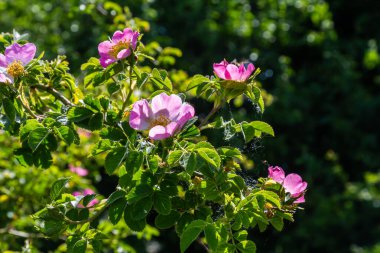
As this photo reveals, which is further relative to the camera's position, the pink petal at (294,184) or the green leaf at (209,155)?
the pink petal at (294,184)

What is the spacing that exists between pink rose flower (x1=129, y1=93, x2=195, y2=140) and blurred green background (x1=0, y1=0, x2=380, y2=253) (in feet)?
10.0

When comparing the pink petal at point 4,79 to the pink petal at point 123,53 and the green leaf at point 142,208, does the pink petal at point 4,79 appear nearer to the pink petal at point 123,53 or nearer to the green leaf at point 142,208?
the pink petal at point 123,53

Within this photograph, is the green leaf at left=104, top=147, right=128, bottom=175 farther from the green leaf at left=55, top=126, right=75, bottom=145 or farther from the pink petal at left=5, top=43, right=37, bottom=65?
the pink petal at left=5, top=43, right=37, bottom=65

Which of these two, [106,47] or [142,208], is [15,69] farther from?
[142,208]

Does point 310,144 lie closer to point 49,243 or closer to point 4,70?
point 49,243

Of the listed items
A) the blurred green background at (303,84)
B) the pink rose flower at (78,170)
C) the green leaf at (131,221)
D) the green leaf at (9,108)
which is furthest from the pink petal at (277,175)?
the blurred green background at (303,84)

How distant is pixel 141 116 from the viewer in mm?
1075

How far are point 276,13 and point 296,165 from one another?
118 centimetres

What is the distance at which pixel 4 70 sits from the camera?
1.18 meters

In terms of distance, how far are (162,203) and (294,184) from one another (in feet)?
0.78

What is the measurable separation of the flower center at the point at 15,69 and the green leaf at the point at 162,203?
0.34 metres

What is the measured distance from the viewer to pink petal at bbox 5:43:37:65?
1.20m

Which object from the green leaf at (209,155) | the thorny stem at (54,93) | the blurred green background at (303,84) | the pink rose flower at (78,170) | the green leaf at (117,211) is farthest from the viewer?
the blurred green background at (303,84)

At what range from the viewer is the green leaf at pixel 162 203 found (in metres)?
1.07
